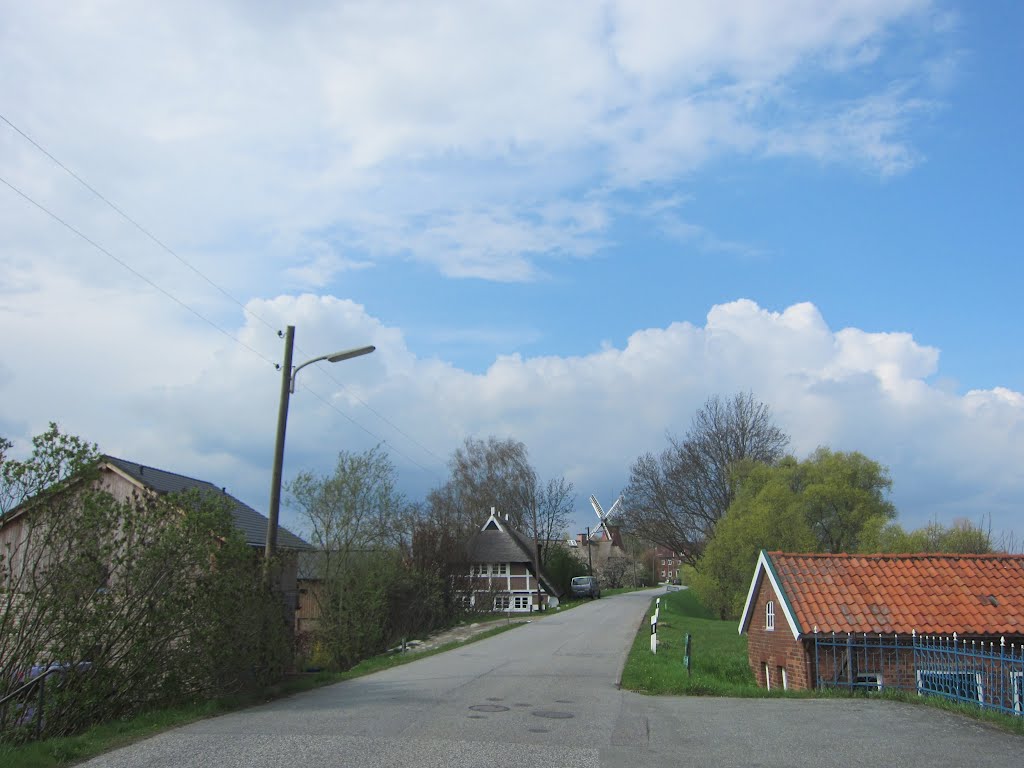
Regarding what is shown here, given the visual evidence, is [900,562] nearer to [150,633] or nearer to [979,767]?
[979,767]

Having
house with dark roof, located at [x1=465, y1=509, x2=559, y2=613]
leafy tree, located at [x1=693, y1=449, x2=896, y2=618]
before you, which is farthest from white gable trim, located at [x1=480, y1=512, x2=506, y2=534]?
leafy tree, located at [x1=693, y1=449, x2=896, y2=618]

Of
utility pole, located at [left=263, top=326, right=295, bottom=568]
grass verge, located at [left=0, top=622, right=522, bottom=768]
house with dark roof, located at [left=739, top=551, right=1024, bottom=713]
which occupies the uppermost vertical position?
utility pole, located at [left=263, top=326, right=295, bottom=568]

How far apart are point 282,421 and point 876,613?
1168cm

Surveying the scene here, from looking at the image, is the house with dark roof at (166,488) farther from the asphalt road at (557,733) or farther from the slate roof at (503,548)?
the slate roof at (503,548)

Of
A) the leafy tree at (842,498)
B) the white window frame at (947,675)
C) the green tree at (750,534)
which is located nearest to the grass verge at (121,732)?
the white window frame at (947,675)

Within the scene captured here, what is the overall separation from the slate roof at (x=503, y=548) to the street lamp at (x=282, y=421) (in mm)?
41250

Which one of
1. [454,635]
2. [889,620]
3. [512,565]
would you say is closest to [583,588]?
[512,565]

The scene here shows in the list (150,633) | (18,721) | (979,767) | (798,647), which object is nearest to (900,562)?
(798,647)

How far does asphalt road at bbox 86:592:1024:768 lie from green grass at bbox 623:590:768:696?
810 mm

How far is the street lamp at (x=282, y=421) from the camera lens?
15945 millimetres

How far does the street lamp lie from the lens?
1595 cm

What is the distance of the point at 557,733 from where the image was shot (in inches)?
417

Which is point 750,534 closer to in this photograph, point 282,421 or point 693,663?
point 693,663

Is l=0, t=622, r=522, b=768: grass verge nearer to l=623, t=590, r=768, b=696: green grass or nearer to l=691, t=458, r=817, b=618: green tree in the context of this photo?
l=623, t=590, r=768, b=696: green grass
